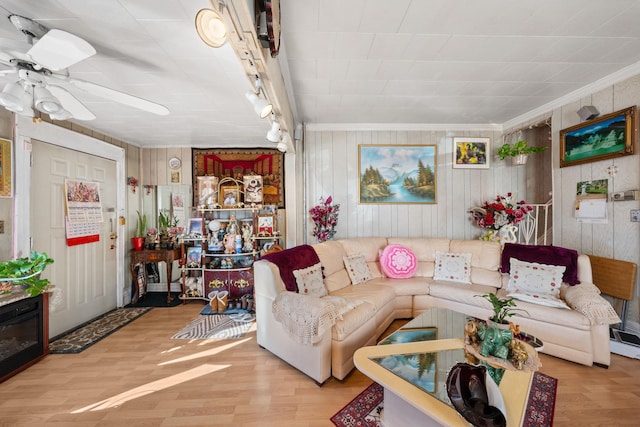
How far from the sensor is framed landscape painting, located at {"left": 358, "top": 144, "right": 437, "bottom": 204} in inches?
144

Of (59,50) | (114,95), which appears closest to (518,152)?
(114,95)

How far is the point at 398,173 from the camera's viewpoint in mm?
3652

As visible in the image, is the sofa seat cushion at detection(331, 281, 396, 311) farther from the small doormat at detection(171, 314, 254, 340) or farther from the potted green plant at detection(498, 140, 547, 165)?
the potted green plant at detection(498, 140, 547, 165)

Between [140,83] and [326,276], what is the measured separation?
2.39m

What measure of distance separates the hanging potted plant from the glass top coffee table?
3.43m

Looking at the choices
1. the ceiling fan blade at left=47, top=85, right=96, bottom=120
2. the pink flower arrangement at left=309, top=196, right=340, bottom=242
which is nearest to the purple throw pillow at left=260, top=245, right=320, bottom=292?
the pink flower arrangement at left=309, top=196, right=340, bottom=242

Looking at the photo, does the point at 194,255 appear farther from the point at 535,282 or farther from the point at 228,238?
the point at 535,282

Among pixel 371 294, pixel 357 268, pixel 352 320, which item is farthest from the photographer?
pixel 357 268

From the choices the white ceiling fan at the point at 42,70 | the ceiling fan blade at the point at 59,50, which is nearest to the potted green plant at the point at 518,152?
the white ceiling fan at the point at 42,70

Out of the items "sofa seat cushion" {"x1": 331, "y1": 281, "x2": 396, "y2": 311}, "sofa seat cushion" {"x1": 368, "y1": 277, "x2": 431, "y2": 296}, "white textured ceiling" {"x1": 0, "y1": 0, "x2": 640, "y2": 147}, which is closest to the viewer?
"white textured ceiling" {"x1": 0, "y1": 0, "x2": 640, "y2": 147}

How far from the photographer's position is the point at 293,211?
3545 mm

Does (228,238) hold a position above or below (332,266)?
above

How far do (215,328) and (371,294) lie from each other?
1743 millimetres

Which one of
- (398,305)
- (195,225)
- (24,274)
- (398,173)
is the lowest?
(398,305)
